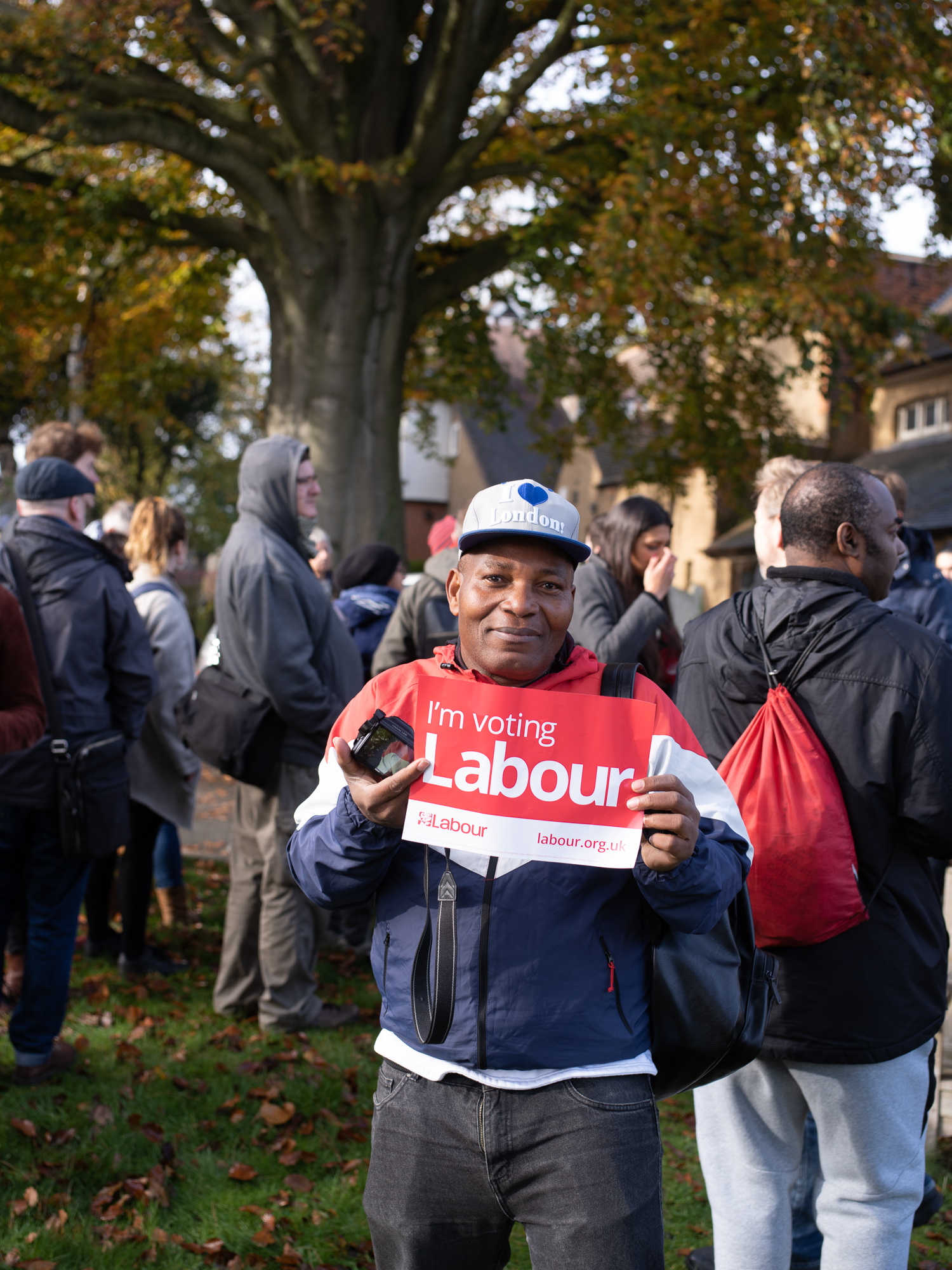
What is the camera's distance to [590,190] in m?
12.5

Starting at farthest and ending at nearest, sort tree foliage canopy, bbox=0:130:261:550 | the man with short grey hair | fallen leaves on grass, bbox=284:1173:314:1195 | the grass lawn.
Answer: tree foliage canopy, bbox=0:130:261:550, fallen leaves on grass, bbox=284:1173:314:1195, the grass lawn, the man with short grey hair

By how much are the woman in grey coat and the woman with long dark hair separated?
235cm

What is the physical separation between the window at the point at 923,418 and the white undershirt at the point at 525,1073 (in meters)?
25.6

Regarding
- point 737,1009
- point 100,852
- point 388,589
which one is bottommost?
point 100,852

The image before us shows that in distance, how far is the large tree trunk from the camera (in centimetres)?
1195

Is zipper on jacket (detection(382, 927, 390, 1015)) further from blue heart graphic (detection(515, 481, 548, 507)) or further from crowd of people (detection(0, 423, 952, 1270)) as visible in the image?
blue heart graphic (detection(515, 481, 548, 507))

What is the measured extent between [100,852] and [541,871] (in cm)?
275

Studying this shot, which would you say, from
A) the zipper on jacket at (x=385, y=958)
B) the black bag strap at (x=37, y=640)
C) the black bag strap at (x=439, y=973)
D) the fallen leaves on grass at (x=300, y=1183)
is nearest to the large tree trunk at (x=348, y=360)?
the black bag strap at (x=37, y=640)

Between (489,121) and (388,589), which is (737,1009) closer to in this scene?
(388,589)

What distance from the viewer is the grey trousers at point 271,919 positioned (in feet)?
15.9

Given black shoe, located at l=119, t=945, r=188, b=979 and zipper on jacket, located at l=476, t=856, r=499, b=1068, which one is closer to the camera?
zipper on jacket, located at l=476, t=856, r=499, b=1068

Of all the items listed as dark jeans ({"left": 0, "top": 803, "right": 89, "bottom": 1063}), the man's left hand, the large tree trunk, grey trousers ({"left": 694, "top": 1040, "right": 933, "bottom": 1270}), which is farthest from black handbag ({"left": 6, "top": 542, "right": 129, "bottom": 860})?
the large tree trunk

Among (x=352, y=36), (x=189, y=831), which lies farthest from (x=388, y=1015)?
(x=352, y=36)

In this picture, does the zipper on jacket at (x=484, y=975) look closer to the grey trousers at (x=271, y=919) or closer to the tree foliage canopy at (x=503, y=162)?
the grey trousers at (x=271, y=919)
